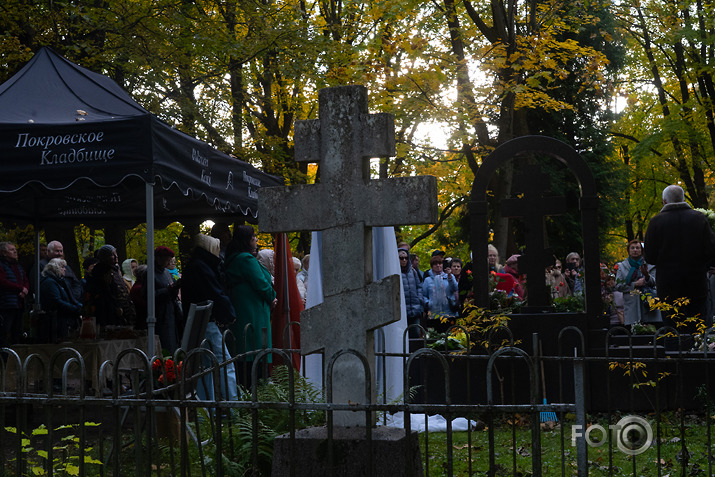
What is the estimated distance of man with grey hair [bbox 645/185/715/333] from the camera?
28.1 ft

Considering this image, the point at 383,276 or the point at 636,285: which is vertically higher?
the point at 383,276

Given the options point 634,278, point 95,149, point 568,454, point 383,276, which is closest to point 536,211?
point 383,276

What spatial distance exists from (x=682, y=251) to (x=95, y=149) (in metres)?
5.83

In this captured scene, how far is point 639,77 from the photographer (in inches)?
1100

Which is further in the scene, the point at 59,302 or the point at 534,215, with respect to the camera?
the point at 59,302

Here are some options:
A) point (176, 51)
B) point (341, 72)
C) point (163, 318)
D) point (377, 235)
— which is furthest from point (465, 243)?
point (377, 235)

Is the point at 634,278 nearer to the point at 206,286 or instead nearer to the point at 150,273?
the point at 206,286

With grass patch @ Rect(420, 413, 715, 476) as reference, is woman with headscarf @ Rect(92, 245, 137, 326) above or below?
above

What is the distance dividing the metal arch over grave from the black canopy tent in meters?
2.79

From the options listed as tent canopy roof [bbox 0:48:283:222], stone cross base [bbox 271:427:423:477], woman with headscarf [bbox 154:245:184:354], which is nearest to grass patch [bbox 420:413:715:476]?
stone cross base [bbox 271:427:423:477]

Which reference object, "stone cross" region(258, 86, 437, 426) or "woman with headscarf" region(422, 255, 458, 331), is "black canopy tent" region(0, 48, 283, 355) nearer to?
"stone cross" region(258, 86, 437, 426)

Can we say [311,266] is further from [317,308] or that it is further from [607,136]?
[607,136]

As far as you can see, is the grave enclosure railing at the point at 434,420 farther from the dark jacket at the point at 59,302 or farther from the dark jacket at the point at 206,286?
the dark jacket at the point at 206,286

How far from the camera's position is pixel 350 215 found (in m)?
4.43
